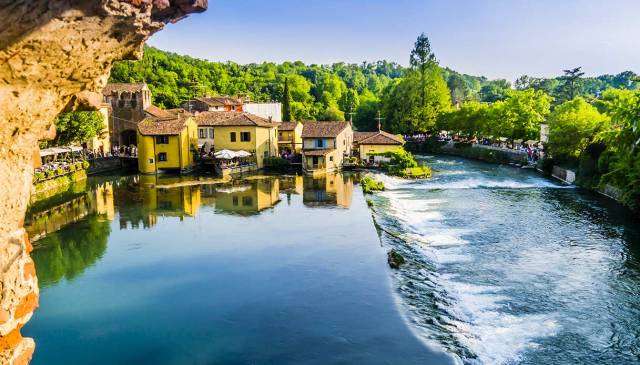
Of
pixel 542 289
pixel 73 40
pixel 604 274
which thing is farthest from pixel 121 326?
pixel 604 274

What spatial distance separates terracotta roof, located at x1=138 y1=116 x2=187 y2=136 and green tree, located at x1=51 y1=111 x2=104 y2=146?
4.79 meters

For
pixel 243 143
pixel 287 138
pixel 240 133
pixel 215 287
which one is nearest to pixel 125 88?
pixel 287 138

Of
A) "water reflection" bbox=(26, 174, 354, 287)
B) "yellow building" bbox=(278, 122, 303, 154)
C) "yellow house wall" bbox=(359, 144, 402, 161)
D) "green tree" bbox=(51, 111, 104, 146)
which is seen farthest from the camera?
"yellow building" bbox=(278, 122, 303, 154)

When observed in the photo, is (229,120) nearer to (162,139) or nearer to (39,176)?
(162,139)

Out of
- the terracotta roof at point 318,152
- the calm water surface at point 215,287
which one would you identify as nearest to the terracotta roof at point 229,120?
the terracotta roof at point 318,152

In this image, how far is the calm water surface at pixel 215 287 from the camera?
14.6m

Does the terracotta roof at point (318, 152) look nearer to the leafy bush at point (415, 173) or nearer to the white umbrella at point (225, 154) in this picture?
the white umbrella at point (225, 154)

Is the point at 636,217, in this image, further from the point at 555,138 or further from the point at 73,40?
the point at 73,40

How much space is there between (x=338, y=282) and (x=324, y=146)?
35845mm

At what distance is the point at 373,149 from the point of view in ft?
187

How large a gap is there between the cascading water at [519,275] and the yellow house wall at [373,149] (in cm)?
2014

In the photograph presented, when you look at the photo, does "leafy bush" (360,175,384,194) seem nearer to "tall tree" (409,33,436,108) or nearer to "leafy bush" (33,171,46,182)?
"leafy bush" (33,171,46,182)

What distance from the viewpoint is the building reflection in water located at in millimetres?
24280

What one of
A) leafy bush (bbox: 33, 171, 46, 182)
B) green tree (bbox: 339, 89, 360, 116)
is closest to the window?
leafy bush (bbox: 33, 171, 46, 182)
